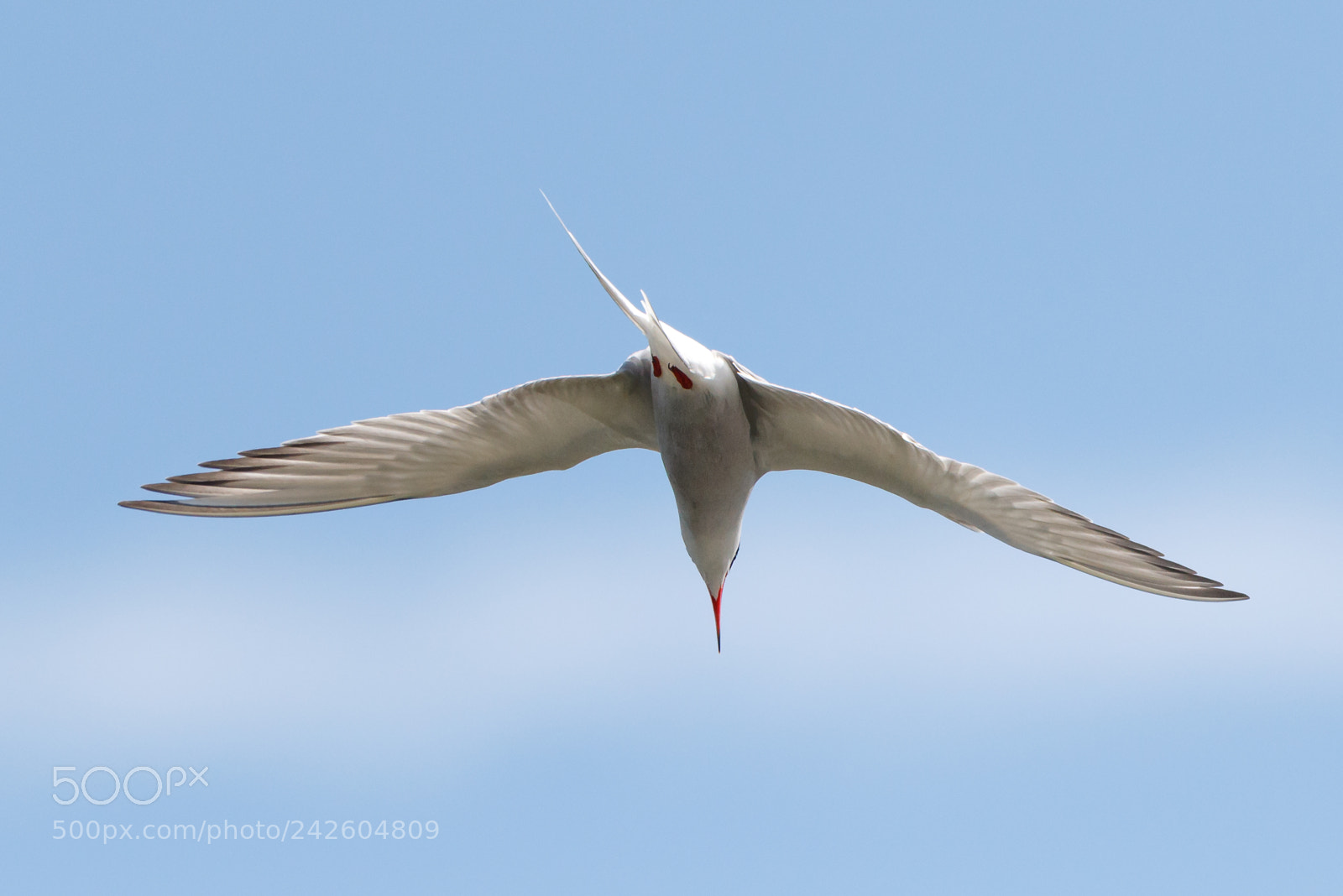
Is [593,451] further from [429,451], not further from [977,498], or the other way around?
[977,498]

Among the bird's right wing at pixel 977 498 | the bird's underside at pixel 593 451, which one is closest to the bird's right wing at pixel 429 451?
the bird's underside at pixel 593 451

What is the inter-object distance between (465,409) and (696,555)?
1.95 m

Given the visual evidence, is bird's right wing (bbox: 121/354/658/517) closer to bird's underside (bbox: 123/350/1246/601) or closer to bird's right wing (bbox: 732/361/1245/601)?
bird's underside (bbox: 123/350/1246/601)

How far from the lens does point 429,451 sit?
275 inches

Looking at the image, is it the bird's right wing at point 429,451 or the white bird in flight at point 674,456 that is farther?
the bird's right wing at point 429,451

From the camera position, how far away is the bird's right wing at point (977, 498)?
636 centimetres

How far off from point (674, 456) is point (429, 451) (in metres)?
1.46

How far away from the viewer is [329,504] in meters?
6.96

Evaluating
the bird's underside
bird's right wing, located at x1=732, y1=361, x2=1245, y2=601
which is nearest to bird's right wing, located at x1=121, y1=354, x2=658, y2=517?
the bird's underside

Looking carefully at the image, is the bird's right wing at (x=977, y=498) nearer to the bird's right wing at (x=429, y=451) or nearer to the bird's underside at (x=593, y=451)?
the bird's underside at (x=593, y=451)

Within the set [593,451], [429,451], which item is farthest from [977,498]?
[429,451]

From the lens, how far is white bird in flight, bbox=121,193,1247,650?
21.0 ft

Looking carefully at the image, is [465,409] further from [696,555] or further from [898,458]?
[898,458]

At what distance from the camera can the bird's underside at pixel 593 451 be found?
21.1 feet
